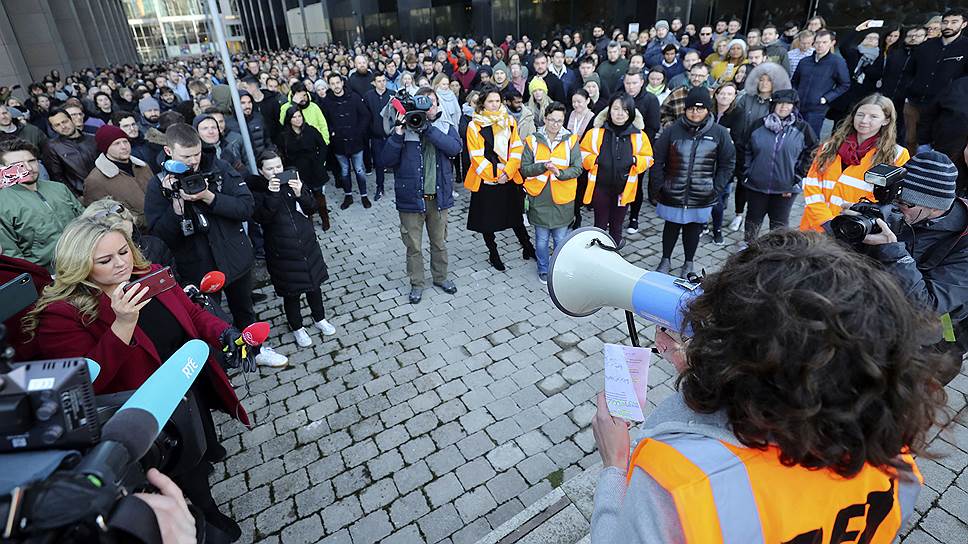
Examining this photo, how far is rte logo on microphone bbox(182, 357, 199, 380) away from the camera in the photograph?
4.73ft

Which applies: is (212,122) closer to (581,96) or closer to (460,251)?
(460,251)

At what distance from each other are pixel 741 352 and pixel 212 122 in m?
5.44

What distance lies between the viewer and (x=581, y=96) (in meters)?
6.18

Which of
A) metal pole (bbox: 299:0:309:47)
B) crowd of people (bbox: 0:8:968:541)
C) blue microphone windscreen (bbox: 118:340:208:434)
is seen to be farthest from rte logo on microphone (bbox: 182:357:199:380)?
metal pole (bbox: 299:0:309:47)

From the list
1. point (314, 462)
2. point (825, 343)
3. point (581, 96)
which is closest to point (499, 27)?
point (581, 96)

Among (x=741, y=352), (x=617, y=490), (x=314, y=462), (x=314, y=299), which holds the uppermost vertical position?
(x=741, y=352)

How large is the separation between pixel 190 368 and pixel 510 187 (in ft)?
13.9

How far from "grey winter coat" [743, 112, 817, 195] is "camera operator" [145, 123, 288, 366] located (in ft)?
14.9

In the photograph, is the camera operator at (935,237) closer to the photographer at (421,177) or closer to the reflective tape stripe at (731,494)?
the reflective tape stripe at (731,494)

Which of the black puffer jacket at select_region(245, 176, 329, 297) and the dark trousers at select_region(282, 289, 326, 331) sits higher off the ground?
the black puffer jacket at select_region(245, 176, 329, 297)

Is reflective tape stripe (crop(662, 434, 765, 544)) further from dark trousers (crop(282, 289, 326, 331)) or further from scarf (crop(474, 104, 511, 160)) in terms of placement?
scarf (crop(474, 104, 511, 160))

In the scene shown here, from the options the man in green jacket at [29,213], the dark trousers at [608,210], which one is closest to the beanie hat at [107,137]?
the man in green jacket at [29,213]

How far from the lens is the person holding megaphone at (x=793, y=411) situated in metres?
0.94

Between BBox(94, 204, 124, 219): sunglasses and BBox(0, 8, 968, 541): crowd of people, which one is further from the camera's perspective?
BBox(94, 204, 124, 219): sunglasses
